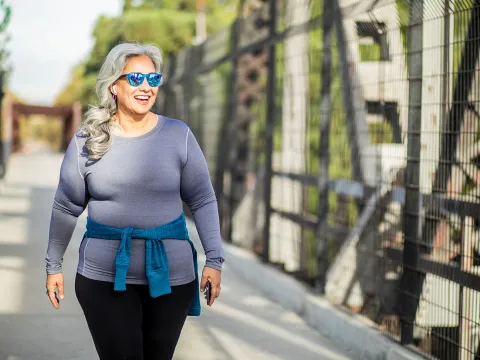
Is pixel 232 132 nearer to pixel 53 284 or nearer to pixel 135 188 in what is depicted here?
pixel 53 284

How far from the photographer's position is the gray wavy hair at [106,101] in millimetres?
3604

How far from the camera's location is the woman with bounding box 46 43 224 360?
3607mm

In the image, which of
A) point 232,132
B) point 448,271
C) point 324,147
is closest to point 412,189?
point 448,271

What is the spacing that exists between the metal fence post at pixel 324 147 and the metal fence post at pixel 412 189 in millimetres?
1790

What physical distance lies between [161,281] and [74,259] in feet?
22.0

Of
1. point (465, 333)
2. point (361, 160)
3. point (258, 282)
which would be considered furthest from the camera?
point (258, 282)

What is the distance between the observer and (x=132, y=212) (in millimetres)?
3631

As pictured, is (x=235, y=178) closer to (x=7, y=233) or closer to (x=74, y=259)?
(x=74, y=259)

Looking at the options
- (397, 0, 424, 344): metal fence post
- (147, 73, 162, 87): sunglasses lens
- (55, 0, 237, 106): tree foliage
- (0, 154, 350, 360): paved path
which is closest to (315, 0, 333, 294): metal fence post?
(0, 154, 350, 360): paved path

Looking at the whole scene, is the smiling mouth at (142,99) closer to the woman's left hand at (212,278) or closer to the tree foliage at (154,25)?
the woman's left hand at (212,278)

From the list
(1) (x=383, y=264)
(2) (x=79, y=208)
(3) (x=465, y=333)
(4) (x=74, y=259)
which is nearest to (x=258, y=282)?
(4) (x=74, y=259)

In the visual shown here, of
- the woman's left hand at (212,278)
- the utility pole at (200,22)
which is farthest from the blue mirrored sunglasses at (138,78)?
the utility pole at (200,22)

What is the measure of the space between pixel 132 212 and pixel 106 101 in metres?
0.49

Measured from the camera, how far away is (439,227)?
5.27 metres
